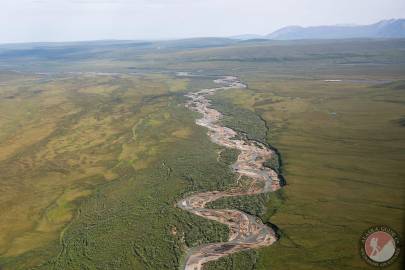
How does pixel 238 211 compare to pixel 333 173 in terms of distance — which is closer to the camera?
pixel 238 211

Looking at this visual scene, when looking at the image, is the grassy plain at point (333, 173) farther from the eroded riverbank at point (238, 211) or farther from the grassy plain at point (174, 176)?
the eroded riverbank at point (238, 211)

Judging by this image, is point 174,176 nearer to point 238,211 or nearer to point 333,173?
point 238,211

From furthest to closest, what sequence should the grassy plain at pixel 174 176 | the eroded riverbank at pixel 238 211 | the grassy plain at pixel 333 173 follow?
1. the grassy plain at pixel 174 176
2. the eroded riverbank at pixel 238 211
3. the grassy plain at pixel 333 173

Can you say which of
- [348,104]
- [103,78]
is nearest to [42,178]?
[348,104]

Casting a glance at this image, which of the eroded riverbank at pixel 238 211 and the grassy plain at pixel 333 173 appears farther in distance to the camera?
the eroded riverbank at pixel 238 211

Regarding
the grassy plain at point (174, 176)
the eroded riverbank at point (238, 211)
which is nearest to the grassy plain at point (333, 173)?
the grassy plain at point (174, 176)

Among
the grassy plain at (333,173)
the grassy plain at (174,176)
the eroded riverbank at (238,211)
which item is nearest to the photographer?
the grassy plain at (333,173)

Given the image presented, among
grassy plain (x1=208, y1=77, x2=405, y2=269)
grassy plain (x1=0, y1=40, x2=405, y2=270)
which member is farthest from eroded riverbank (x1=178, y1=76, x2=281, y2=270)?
grassy plain (x1=208, y1=77, x2=405, y2=269)

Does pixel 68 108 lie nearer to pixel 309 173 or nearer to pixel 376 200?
pixel 309 173

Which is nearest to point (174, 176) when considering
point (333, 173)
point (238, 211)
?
point (238, 211)
